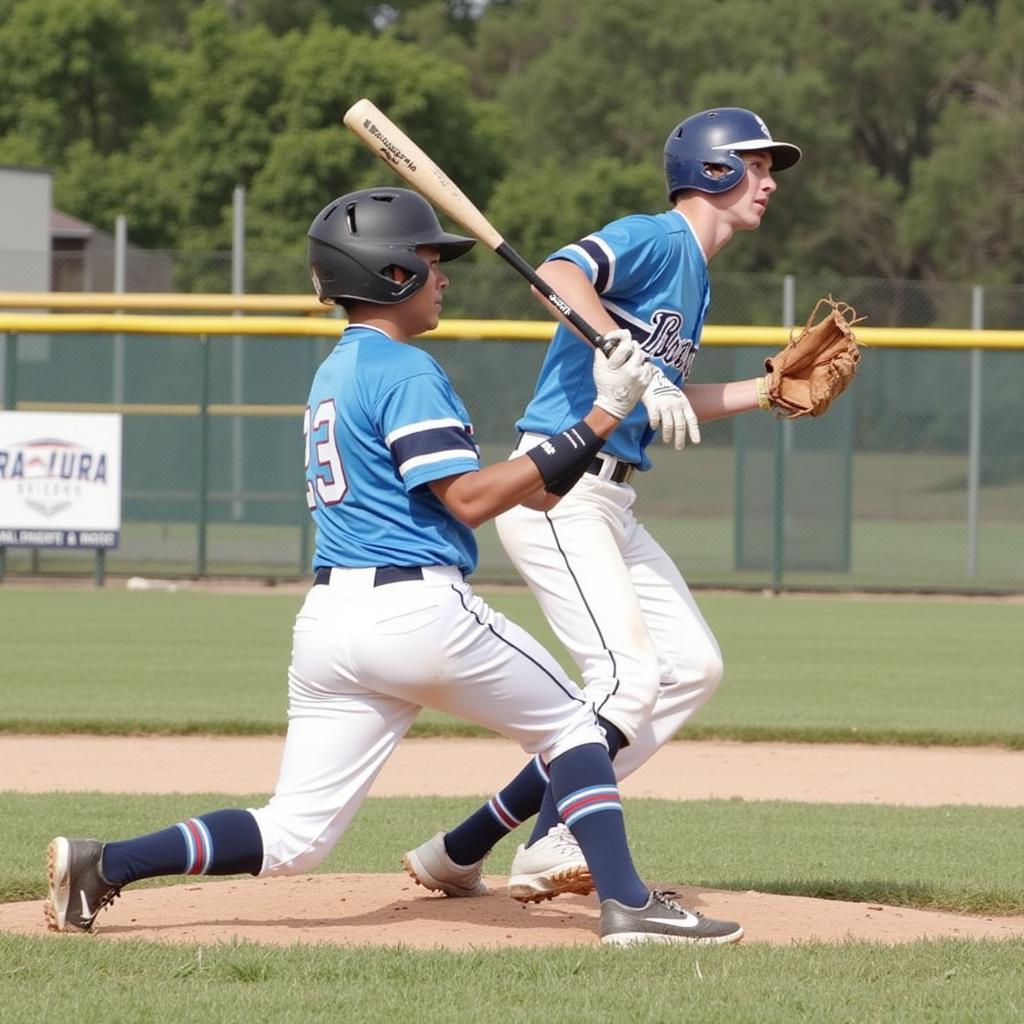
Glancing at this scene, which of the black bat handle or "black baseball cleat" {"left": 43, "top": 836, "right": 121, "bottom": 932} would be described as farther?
the black bat handle

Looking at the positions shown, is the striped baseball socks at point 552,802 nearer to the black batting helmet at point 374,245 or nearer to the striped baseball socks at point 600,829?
the striped baseball socks at point 600,829

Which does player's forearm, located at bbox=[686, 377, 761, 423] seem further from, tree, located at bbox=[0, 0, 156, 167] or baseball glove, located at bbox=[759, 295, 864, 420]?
tree, located at bbox=[0, 0, 156, 167]

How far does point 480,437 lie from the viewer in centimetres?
1669

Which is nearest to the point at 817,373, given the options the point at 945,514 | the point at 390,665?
the point at 390,665

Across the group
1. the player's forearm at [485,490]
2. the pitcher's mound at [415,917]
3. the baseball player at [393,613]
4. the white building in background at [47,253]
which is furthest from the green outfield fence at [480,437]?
the player's forearm at [485,490]

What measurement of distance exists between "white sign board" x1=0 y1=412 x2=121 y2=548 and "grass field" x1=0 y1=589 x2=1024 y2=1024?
1.84 meters

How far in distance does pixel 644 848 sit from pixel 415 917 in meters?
1.33

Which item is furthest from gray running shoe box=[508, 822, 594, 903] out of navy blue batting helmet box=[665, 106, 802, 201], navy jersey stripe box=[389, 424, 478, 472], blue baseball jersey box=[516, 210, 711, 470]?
navy blue batting helmet box=[665, 106, 802, 201]

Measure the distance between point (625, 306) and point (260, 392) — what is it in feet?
→ 37.8

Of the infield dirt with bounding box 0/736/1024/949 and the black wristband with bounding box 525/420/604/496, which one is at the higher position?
the black wristband with bounding box 525/420/604/496

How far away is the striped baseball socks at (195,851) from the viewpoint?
4082mm

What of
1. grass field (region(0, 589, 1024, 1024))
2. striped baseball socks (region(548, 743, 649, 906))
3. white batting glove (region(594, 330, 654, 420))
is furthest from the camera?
striped baseball socks (region(548, 743, 649, 906))

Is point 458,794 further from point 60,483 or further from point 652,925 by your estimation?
point 60,483

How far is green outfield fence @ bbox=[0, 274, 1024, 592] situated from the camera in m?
15.6
